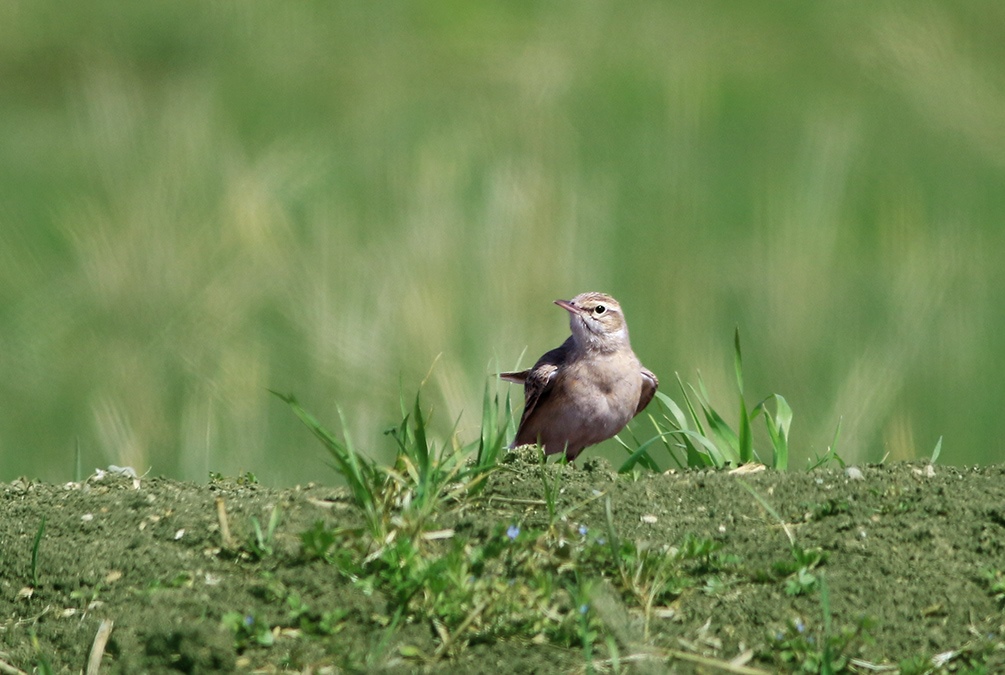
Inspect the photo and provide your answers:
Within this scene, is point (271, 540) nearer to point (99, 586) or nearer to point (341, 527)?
point (341, 527)

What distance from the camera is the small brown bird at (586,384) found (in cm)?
784

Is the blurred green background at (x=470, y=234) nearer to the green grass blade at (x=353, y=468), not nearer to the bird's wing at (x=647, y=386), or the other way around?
the bird's wing at (x=647, y=386)

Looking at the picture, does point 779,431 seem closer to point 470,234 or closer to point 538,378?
point 538,378

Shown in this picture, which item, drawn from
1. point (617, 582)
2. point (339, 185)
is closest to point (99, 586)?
point (617, 582)

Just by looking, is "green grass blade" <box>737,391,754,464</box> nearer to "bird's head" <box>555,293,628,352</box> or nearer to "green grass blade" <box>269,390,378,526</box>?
"bird's head" <box>555,293,628,352</box>

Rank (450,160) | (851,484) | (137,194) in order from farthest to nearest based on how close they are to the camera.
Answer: (450,160), (137,194), (851,484)

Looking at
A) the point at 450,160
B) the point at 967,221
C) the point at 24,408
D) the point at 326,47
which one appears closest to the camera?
the point at 24,408

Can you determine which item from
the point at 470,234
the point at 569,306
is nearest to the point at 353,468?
→ the point at 569,306

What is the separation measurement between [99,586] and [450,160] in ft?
27.0

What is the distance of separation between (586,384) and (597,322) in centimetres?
41

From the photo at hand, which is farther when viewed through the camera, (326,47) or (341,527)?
(326,47)

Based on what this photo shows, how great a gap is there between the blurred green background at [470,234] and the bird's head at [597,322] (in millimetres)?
644

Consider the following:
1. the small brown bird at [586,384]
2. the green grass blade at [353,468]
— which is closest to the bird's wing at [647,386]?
the small brown bird at [586,384]

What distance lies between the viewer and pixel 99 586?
16.8ft
